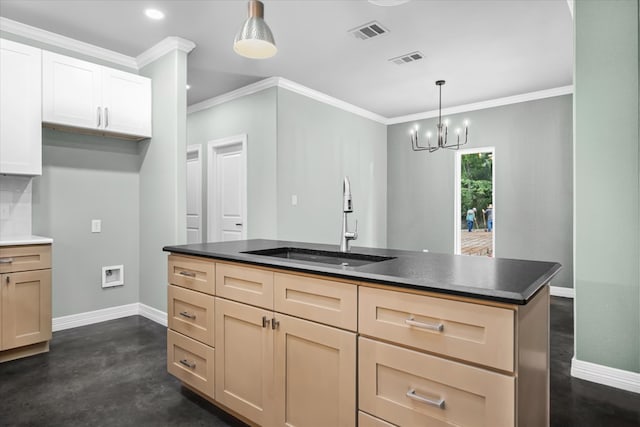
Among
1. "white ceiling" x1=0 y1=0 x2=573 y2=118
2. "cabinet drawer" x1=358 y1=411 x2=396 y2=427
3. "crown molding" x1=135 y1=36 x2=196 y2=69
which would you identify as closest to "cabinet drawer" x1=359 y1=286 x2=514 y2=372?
"cabinet drawer" x1=358 y1=411 x2=396 y2=427

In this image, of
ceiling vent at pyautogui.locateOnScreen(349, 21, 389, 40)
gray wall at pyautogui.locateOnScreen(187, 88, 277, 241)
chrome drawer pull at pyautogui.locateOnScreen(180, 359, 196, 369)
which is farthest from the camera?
gray wall at pyautogui.locateOnScreen(187, 88, 277, 241)

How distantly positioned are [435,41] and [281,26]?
1498mm

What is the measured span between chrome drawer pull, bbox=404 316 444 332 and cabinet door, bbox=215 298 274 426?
69 centimetres

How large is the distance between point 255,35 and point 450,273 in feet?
4.93

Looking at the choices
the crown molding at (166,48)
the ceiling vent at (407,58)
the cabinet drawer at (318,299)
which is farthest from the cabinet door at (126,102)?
the cabinet drawer at (318,299)

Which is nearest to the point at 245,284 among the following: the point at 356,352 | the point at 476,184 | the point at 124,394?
the point at 356,352

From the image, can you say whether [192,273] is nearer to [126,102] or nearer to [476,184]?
[126,102]

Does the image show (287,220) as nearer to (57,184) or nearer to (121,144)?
(121,144)

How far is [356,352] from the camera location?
4.63ft

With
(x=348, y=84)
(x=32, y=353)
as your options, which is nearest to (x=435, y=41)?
(x=348, y=84)

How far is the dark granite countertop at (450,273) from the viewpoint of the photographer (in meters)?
1.13

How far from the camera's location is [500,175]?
5.45 meters

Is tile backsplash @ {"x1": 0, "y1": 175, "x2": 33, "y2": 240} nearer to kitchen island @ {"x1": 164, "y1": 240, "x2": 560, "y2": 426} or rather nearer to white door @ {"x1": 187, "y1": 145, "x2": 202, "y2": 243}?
kitchen island @ {"x1": 164, "y1": 240, "x2": 560, "y2": 426}

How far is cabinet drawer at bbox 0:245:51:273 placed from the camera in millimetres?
2691
